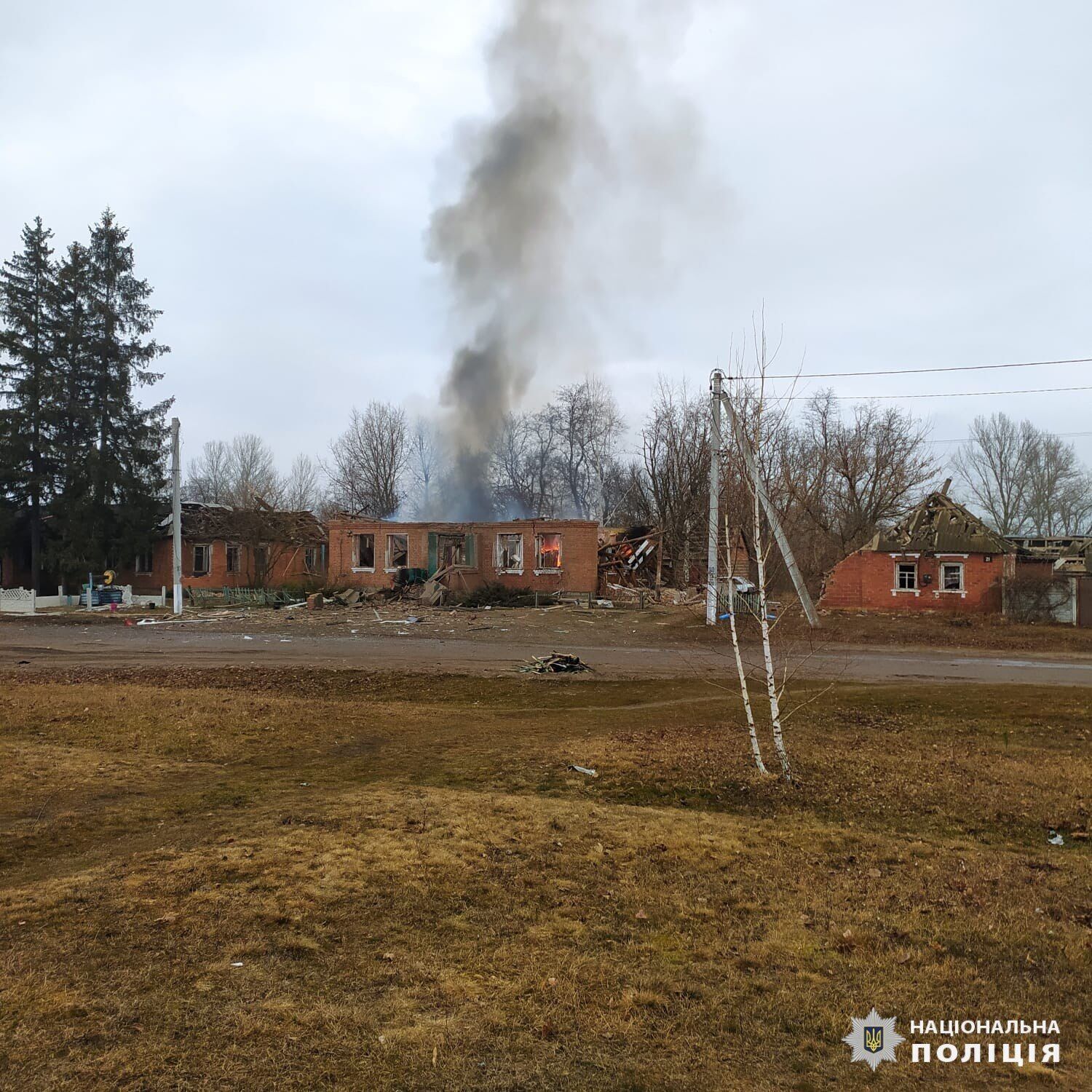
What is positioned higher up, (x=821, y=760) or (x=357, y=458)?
(x=357, y=458)

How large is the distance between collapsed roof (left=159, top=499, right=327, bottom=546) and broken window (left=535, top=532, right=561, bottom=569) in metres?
13.3

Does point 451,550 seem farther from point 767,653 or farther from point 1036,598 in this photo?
point 767,653

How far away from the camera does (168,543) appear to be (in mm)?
40594

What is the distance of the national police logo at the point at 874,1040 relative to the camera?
3348 millimetres

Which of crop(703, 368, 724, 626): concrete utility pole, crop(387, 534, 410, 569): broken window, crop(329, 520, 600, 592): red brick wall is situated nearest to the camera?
crop(703, 368, 724, 626): concrete utility pole

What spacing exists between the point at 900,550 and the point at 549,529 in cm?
1427

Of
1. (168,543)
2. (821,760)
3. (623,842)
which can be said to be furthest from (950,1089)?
(168,543)

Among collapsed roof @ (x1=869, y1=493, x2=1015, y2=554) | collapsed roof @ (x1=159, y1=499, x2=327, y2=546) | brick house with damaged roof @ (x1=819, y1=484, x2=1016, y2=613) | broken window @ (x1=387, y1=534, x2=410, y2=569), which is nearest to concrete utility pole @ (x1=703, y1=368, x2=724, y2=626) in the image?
brick house with damaged roof @ (x1=819, y1=484, x2=1016, y2=613)

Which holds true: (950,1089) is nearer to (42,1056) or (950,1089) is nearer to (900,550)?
(42,1056)

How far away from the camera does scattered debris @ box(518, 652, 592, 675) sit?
53.1 ft

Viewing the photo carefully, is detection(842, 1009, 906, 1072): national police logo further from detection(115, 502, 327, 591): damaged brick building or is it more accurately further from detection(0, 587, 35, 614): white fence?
detection(115, 502, 327, 591): damaged brick building

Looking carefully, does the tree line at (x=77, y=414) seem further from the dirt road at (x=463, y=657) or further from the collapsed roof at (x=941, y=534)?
the collapsed roof at (x=941, y=534)

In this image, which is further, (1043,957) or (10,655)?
(10,655)

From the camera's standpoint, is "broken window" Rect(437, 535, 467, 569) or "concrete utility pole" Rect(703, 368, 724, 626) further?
"broken window" Rect(437, 535, 467, 569)
